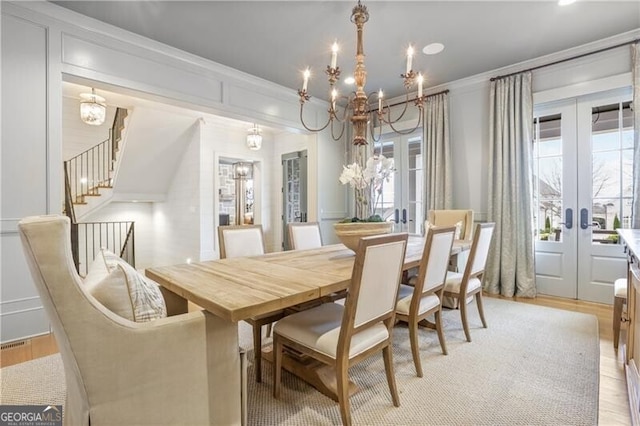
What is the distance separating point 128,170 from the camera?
5340mm

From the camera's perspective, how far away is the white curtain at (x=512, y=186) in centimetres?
358

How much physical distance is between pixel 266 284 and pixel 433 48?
125 inches

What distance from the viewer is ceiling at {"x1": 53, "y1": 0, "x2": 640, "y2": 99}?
2600 millimetres

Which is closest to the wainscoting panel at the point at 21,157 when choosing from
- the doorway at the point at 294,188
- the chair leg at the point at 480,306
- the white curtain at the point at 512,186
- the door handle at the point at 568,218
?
the chair leg at the point at 480,306

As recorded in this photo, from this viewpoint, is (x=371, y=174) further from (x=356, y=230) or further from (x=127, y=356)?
(x=127, y=356)

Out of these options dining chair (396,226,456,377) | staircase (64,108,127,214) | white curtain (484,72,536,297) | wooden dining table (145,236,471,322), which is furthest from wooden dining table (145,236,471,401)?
staircase (64,108,127,214)

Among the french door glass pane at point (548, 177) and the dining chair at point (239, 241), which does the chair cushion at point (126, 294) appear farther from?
the french door glass pane at point (548, 177)

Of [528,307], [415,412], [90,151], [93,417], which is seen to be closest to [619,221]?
[528,307]

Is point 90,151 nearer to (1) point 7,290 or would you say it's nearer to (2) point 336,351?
(1) point 7,290

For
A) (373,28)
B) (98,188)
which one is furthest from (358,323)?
(98,188)

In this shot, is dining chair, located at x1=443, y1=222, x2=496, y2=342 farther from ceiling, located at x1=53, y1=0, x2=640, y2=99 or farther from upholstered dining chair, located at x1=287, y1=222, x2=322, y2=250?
ceiling, located at x1=53, y1=0, x2=640, y2=99

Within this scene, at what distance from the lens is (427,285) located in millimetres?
1970

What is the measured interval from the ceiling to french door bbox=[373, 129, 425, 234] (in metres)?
1.27

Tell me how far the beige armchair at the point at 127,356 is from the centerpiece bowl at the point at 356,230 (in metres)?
1.00
